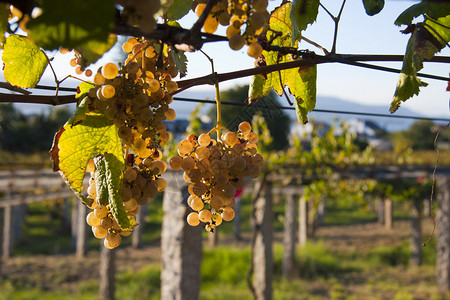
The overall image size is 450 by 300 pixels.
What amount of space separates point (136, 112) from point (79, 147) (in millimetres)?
111

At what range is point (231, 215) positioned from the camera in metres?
0.68

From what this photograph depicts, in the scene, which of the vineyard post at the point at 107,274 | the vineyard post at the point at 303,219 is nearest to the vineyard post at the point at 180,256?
the vineyard post at the point at 107,274

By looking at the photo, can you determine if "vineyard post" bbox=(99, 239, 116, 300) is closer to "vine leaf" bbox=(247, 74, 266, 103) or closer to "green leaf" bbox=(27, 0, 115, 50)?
"vine leaf" bbox=(247, 74, 266, 103)

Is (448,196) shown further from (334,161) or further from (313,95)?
(313,95)

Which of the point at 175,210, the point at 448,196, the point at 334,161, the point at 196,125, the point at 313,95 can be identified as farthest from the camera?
the point at 448,196

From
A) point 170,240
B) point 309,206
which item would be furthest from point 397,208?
point 170,240

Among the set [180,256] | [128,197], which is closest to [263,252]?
[180,256]

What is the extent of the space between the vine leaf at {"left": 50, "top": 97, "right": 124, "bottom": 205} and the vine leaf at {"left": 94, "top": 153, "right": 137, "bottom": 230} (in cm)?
2

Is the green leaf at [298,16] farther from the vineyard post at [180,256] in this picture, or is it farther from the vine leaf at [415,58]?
the vineyard post at [180,256]

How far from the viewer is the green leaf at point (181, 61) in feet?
2.21

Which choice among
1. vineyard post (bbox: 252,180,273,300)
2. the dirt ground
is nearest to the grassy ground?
the dirt ground

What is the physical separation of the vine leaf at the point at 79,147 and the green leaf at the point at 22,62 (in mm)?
164

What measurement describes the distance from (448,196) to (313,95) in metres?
7.81

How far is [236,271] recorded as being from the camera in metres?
8.05
